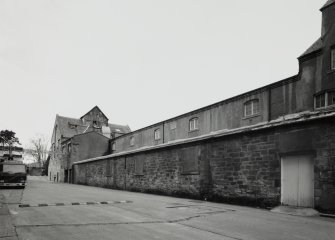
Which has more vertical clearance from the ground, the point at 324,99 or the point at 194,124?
the point at 324,99

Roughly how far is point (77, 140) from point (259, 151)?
3948cm

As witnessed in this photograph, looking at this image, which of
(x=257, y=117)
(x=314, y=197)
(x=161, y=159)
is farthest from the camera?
(x=257, y=117)

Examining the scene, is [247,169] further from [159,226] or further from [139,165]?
[139,165]

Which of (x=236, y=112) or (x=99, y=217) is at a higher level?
(x=236, y=112)

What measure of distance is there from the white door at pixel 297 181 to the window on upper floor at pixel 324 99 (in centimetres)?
1159

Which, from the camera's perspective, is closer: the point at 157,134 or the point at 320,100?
the point at 320,100

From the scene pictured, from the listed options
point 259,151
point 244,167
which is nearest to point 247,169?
point 244,167

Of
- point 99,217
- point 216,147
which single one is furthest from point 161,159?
point 99,217

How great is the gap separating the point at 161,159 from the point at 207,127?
1038 cm

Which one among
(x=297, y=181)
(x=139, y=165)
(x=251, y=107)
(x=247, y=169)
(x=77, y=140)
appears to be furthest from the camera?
(x=77, y=140)

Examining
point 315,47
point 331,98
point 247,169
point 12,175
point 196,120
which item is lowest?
point 12,175

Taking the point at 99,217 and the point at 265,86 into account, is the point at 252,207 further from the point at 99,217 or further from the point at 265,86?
the point at 265,86

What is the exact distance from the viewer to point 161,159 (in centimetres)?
2295

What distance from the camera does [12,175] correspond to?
2709 cm
